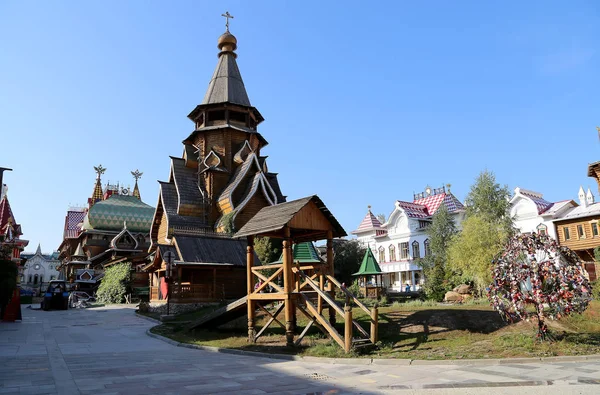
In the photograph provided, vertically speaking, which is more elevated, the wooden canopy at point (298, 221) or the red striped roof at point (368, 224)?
the red striped roof at point (368, 224)

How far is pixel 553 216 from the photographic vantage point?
38719 millimetres

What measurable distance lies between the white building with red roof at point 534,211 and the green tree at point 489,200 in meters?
1.71

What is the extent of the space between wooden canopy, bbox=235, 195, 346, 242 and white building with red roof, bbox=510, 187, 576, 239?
2963cm

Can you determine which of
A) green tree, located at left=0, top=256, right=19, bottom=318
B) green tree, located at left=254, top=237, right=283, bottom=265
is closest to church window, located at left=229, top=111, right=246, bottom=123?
green tree, located at left=254, top=237, right=283, bottom=265

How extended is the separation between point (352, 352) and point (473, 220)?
2310 cm

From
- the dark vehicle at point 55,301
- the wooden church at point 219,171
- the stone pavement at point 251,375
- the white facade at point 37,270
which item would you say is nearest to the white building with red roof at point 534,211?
the wooden church at point 219,171

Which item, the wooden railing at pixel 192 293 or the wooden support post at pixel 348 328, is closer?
the wooden support post at pixel 348 328

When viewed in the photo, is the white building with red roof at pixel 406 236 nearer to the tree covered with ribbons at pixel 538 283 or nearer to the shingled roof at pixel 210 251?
the shingled roof at pixel 210 251

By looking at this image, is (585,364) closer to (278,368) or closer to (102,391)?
(278,368)

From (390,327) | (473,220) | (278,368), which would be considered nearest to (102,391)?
(278,368)

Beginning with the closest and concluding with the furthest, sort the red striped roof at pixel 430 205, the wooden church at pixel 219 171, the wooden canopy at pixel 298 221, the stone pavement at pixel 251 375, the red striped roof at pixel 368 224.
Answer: the stone pavement at pixel 251 375
the wooden canopy at pixel 298 221
the wooden church at pixel 219 171
the red striped roof at pixel 430 205
the red striped roof at pixel 368 224

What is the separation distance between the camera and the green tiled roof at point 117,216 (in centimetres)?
6128

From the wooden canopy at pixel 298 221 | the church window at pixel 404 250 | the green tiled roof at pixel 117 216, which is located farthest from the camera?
the green tiled roof at pixel 117 216

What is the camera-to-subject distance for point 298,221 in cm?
1360
